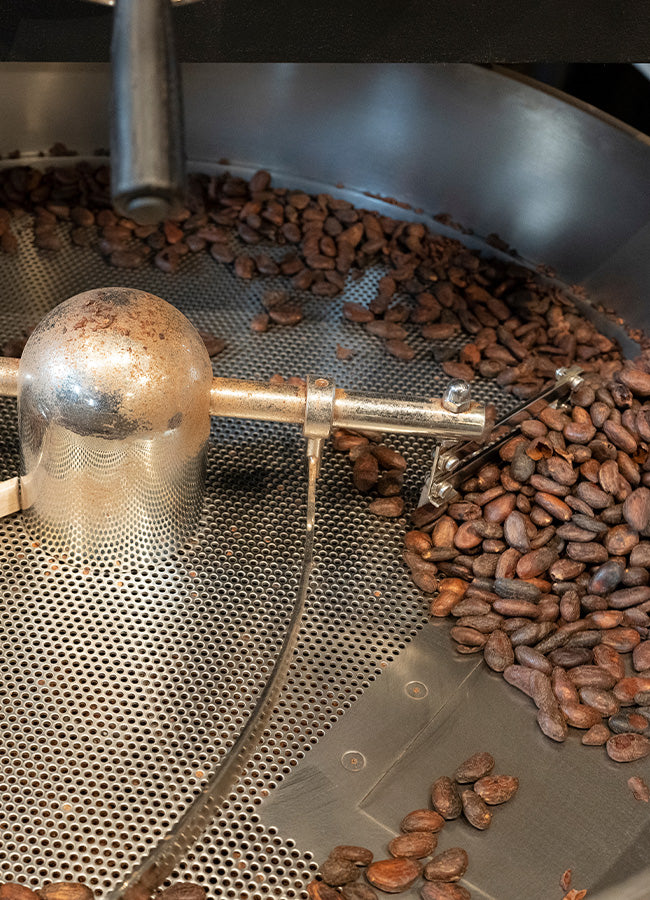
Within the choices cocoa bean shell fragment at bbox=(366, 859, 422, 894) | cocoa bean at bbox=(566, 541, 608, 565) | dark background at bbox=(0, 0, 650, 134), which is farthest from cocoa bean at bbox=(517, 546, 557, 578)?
dark background at bbox=(0, 0, 650, 134)

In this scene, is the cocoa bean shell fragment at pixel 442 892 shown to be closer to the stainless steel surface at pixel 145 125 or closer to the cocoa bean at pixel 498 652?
the cocoa bean at pixel 498 652

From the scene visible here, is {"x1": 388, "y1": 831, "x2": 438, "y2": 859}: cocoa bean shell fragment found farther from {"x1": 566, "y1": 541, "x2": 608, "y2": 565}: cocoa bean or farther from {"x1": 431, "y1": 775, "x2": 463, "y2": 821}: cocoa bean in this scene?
{"x1": 566, "y1": 541, "x2": 608, "y2": 565}: cocoa bean

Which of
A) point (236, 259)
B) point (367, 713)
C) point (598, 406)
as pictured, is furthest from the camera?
point (236, 259)

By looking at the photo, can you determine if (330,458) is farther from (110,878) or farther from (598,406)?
(110,878)

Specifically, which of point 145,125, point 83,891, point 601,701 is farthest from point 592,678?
point 145,125

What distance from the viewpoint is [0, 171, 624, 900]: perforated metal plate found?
557 millimetres

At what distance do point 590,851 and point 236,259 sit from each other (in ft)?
2.11

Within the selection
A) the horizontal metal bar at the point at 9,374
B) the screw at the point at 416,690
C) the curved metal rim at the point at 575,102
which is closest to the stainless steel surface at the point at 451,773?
the screw at the point at 416,690

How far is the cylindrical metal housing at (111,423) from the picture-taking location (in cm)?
62

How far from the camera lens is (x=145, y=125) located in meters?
0.37

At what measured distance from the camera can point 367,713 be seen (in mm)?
634

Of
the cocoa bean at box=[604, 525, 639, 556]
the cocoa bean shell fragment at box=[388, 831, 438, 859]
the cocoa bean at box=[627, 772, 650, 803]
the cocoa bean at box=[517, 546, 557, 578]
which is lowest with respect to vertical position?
the cocoa bean shell fragment at box=[388, 831, 438, 859]

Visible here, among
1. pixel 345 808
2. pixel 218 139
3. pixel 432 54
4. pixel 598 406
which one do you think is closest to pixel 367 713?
pixel 345 808

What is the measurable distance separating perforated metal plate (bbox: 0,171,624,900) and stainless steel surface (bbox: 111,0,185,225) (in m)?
0.36
